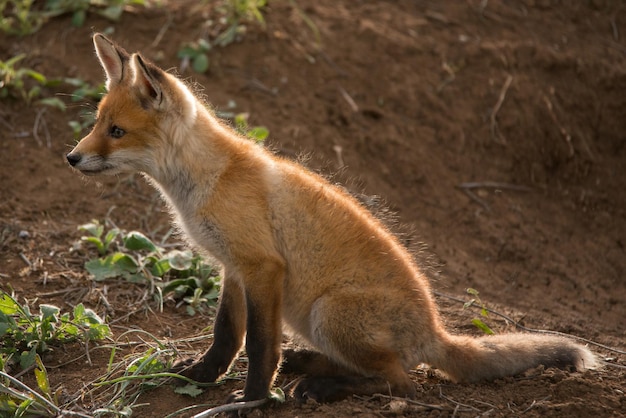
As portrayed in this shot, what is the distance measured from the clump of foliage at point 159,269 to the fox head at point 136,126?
1.69 metres

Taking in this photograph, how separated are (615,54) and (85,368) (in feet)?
29.4

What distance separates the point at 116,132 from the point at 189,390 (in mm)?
1932

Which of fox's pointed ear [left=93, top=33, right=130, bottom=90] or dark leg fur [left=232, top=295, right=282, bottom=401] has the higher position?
fox's pointed ear [left=93, top=33, right=130, bottom=90]

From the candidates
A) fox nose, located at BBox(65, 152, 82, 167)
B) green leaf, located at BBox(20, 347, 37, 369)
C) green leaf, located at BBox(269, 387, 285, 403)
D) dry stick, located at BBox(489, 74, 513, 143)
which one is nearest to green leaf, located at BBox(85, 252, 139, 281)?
green leaf, located at BBox(20, 347, 37, 369)

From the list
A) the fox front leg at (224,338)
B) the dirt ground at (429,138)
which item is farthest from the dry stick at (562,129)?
the fox front leg at (224,338)

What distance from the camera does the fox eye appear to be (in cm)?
559

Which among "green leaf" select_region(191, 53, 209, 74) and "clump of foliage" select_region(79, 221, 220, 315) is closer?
"clump of foliage" select_region(79, 221, 220, 315)

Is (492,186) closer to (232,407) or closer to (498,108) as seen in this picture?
(498,108)

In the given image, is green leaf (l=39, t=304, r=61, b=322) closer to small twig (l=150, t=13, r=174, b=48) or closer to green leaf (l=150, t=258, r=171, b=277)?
green leaf (l=150, t=258, r=171, b=277)

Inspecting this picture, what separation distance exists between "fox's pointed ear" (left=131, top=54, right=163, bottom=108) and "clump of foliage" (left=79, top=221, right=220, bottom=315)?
6.64 feet

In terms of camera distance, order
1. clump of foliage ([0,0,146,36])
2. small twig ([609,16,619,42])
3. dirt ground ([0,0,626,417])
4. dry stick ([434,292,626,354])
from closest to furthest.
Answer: dry stick ([434,292,626,354])
dirt ground ([0,0,626,417])
clump of foliage ([0,0,146,36])
small twig ([609,16,619,42])

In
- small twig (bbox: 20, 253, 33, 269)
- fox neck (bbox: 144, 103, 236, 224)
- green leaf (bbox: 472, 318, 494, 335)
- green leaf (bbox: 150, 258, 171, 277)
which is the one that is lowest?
small twig (bbox: 20, 253, 33, 269)

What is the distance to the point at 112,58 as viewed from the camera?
5.84 metres

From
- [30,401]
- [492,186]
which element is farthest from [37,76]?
[492,186]
